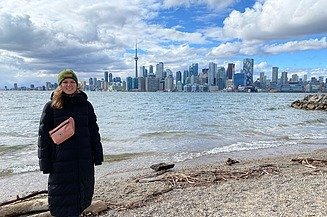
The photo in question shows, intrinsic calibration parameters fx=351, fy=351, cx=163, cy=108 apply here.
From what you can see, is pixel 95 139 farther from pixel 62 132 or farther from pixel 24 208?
pixel 24 208

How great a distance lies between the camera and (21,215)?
6102 millimetres

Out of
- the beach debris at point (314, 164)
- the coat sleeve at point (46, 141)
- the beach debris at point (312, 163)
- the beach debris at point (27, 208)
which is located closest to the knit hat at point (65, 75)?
the coat sleeve at point (46, 141)

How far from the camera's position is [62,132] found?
13.7 ft

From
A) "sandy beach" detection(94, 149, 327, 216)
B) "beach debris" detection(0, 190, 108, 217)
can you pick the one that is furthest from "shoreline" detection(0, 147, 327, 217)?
"beach debris" detection(0, 190, 108, 217)

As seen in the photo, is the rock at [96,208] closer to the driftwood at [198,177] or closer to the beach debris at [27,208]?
the beach debris at [27,208]

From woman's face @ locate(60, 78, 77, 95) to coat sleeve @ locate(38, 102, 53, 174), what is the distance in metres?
0.26

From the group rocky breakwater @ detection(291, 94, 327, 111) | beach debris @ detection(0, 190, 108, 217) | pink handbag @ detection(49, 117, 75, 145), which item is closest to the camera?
pink handbag @ detection(49, 117, 75, 145)

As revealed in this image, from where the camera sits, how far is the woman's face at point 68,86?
4.34 meters

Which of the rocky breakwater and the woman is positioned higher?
the woman

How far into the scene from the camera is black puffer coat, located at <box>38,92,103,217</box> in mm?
4270

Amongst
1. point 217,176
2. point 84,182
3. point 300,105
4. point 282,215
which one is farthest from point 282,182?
point 300,105

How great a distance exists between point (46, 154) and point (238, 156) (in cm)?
1144

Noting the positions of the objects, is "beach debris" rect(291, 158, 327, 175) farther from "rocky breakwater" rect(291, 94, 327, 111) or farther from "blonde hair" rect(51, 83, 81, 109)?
"rocky breakwater" rect(291, 94, 327, 111)

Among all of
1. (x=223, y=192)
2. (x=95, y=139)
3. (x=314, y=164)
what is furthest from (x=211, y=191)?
(x=314, y=164)
